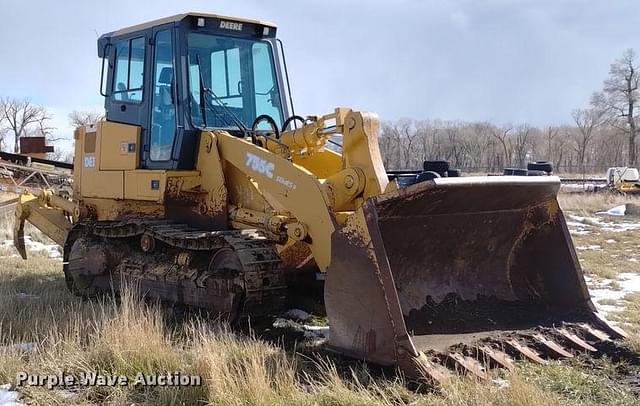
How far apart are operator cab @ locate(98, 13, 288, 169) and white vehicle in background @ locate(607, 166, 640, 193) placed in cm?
2868

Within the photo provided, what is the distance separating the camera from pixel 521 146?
72250 millimetres

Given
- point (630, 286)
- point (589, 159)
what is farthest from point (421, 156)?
point (630, 286)

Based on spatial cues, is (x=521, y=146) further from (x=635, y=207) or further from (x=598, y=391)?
(x=598, y=391)

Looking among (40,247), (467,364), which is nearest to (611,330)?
(467,364)

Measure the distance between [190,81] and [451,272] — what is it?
11.4 ft

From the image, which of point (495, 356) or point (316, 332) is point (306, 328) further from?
point (495, 356)

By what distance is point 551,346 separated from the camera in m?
5.51

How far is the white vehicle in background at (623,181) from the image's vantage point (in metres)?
33.2

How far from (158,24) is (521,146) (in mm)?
68438

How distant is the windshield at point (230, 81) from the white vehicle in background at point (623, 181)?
28585 millimetres

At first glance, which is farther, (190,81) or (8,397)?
(190,81)

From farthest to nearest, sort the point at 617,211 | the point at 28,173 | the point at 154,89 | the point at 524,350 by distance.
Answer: the point at 617,211 → the point at 28,173 → the point at 154,89 → the point at 524,350

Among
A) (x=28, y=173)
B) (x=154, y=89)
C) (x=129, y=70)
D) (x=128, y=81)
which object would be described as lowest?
(x=28, y=173)

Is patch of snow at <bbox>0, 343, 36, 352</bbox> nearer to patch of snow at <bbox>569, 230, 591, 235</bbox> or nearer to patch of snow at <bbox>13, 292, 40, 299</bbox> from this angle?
patch of snow at <bbox>13, 292, 40, 299</bbox>
